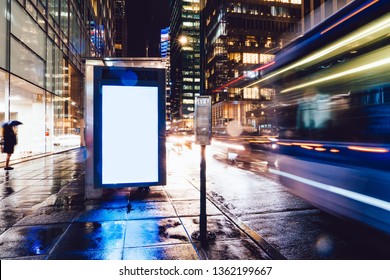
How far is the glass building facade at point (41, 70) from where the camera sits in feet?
46.1

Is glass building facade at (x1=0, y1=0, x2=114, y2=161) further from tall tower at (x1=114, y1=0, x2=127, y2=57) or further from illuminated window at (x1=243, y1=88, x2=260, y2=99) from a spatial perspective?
tall tower at (x1=114, y1=0, x2=127, y2=57)

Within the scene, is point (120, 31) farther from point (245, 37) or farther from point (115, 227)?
point (115, 227)

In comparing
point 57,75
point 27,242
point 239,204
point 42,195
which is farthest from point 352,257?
point 57,75

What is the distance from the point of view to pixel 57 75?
21.4 m

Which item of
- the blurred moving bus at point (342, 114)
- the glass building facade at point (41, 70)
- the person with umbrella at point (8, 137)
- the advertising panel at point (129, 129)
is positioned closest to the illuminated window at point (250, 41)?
the glass building facade at point (41, 70)

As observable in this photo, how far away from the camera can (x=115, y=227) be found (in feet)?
17.4

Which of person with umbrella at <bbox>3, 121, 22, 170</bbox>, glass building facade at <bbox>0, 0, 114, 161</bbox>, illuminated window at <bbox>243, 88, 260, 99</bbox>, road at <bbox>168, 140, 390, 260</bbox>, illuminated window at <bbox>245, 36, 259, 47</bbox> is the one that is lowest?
road at <bbox>168, 140, 390, 260</bbox>

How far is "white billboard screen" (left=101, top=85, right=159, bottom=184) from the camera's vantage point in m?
7.04

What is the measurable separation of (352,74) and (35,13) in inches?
714

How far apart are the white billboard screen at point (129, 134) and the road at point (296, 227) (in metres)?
2.10

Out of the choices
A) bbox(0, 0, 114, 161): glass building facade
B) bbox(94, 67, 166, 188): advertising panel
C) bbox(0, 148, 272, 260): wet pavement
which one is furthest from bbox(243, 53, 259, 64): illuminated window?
bbox(94, 67, 166, 188): advertising panel

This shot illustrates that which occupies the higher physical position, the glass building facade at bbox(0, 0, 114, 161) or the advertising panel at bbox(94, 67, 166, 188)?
the glass building facade at bbox(0, 0, 114, 161)

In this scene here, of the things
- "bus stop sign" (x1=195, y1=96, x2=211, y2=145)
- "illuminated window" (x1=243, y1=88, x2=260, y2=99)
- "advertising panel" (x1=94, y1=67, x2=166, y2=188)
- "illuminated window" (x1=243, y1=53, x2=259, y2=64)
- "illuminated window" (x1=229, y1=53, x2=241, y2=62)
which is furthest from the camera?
"illuminated window" (x1=243, y1=88, x2=260, y2=99)

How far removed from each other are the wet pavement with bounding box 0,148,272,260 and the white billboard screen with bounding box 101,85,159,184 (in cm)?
79
